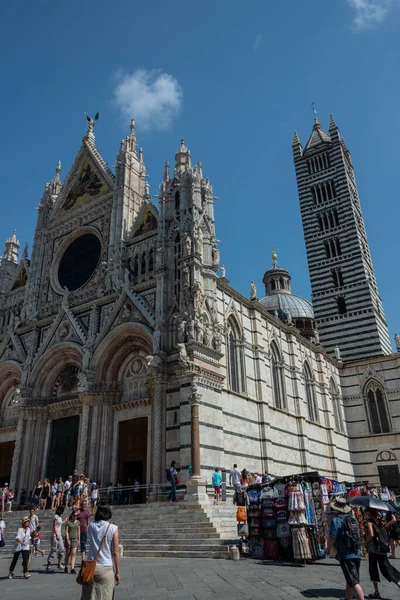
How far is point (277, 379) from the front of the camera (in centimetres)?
2430

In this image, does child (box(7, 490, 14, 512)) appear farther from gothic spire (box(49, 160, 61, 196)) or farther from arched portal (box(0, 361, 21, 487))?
Answer: gothic spire (box(49, 160, 61, 196))

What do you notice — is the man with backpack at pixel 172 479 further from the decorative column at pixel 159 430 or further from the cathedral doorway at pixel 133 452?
the cathedral doorway at pixel 133 452

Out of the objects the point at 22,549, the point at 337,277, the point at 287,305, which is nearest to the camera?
the point at 22,549

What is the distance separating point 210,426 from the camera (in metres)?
16.9

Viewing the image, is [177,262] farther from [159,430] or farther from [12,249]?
[12,249]

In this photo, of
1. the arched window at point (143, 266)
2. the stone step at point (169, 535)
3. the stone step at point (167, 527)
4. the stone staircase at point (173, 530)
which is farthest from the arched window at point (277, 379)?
the stone step at point (169, 535)

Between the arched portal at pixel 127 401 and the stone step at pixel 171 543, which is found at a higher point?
the arched portal at pixel 127 401

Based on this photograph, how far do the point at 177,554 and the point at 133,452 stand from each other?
8.16 metres

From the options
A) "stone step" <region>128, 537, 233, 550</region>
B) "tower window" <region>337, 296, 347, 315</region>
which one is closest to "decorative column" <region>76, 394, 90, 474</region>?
"stone step" <region>128, 537, 233, 550</region>

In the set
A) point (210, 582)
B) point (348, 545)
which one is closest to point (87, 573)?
point (348, 545)

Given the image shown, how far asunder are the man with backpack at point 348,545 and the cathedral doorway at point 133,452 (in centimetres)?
1353

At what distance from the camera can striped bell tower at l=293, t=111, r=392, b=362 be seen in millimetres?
34375

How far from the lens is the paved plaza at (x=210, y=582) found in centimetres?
663

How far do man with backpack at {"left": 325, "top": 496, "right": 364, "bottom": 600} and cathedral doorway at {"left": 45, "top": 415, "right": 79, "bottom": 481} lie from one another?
16.6 meters
